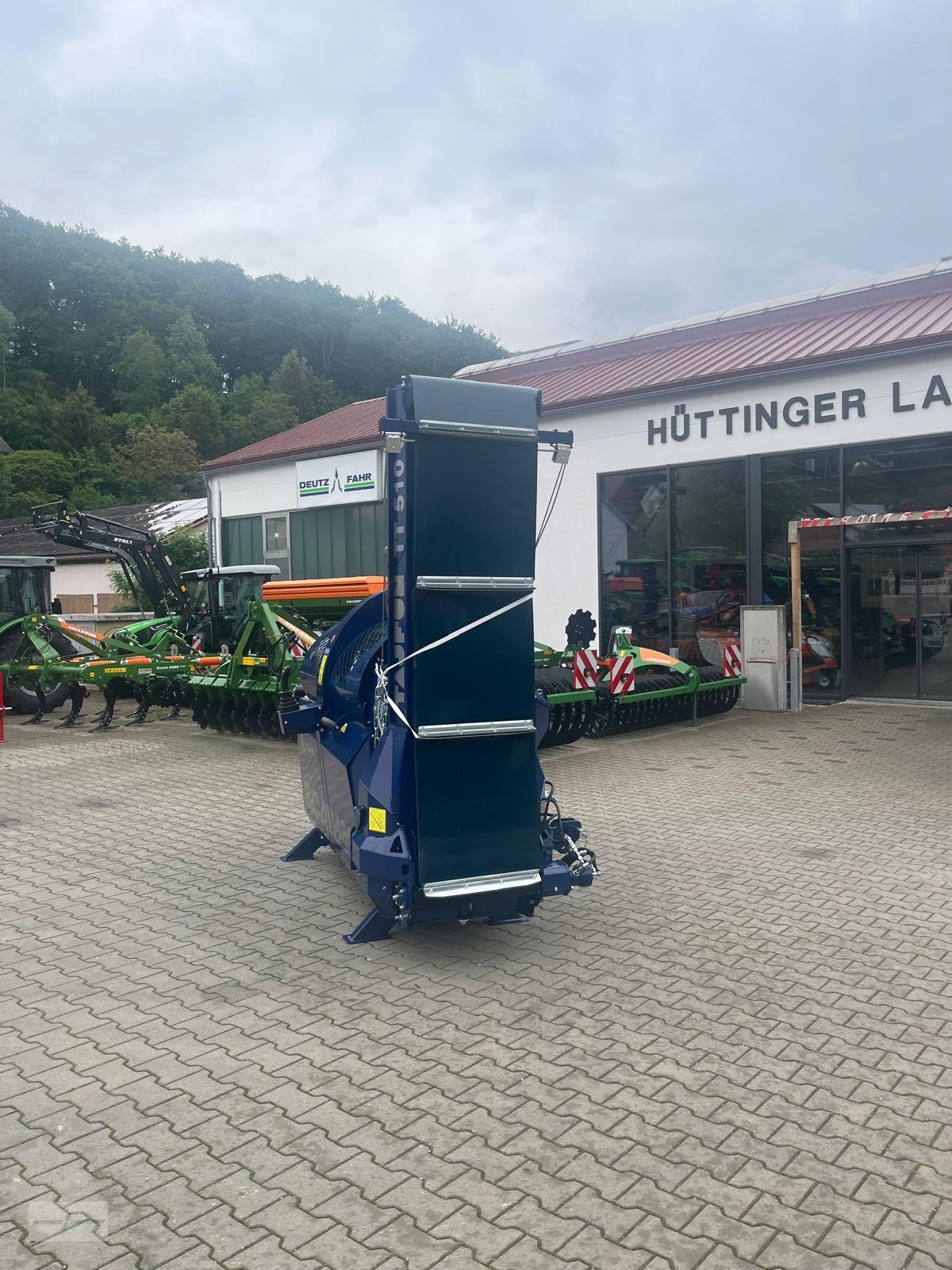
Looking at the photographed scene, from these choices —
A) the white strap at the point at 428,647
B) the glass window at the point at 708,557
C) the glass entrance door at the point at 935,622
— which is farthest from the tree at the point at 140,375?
the white strap at the point at 428,647

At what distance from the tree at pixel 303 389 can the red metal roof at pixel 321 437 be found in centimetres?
4377

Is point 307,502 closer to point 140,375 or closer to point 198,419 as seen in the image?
point 198,419

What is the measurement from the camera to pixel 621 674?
11984mm

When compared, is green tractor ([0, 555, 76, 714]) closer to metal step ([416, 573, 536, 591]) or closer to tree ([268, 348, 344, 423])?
metal step ([416, 573, 536, 591])

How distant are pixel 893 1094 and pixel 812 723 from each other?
10.0 meters

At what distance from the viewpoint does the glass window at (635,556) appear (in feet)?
55.1

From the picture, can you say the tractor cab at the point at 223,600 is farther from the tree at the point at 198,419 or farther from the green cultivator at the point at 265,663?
the tree at the point at 198,419

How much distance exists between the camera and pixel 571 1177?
122 inches

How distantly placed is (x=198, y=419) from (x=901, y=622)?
193ft

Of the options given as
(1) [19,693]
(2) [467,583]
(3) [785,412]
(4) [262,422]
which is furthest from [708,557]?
(4) [262,422]

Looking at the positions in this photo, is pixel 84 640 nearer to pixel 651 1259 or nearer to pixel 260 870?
pixel 260 870

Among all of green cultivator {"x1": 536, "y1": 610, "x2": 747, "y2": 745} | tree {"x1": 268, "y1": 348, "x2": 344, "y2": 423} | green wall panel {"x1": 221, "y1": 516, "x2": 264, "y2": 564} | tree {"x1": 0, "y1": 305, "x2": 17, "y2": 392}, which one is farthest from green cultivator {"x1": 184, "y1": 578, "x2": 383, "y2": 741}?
tree {"x1": 0, "y1": 305, "x2": 17, "y2": 392}

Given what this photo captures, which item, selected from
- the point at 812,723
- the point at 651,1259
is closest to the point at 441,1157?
the point at 651,1259

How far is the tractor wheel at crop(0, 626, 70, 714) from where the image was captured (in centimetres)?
1545
